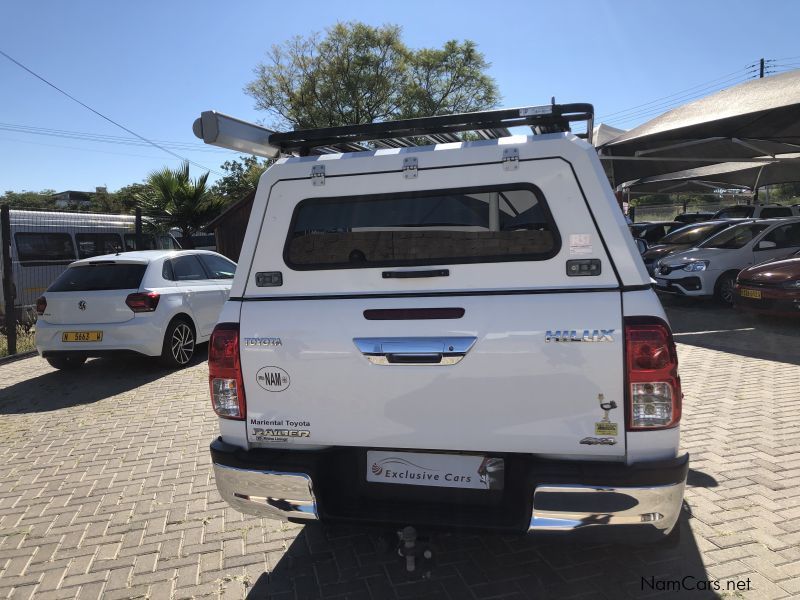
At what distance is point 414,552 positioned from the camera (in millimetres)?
2654

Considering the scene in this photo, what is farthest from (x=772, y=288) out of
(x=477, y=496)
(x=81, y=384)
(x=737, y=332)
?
(x=81, y=384)

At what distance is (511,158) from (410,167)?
44 cm

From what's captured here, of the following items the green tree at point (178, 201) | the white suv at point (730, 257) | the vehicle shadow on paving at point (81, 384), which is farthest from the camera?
the green tree at point (178, 201)

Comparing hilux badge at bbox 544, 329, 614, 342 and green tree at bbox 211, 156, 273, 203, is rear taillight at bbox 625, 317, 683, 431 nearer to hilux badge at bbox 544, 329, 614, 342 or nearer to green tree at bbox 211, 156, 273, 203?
hilux badge at bbox 544, 329, 614, 342

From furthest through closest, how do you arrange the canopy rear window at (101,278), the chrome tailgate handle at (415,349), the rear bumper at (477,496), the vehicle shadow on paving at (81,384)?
the canopy rear window at (101,278), the vehicle shadow on paving at (81,384), the chrome tailgate handle at (415,349), the rear bumper at (477,496)

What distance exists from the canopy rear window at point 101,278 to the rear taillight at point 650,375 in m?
6.09

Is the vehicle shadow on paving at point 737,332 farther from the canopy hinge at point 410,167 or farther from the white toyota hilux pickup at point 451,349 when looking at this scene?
the canopy hinge at point 410,167

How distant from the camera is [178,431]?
Answer: 4965mm

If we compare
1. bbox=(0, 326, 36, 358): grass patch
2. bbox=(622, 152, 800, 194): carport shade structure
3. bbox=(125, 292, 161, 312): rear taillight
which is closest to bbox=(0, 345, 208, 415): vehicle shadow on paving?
bbox=(125, 292, 161, 312): rear taillight

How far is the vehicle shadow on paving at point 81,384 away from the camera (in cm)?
600

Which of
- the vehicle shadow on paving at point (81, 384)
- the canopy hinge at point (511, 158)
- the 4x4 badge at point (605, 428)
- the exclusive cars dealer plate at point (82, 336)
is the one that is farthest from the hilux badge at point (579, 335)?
the exclusive cars dealer plate at point (82, 336)

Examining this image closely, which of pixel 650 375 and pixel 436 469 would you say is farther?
pixel 436 469

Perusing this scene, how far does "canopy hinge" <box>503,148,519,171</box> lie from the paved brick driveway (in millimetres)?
1602

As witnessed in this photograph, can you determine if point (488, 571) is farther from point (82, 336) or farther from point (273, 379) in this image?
point (82, 336)
